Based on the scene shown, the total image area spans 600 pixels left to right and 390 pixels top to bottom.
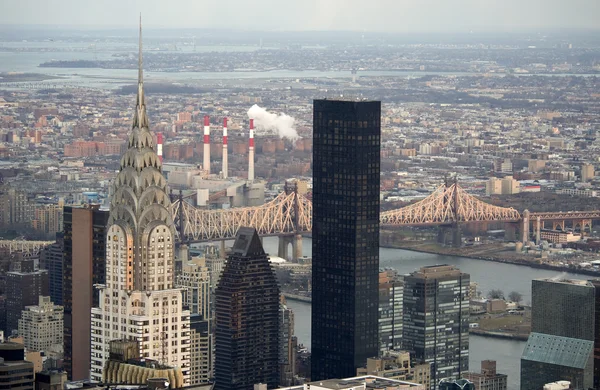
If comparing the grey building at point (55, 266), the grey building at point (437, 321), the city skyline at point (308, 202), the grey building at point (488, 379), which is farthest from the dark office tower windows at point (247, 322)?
the grey building at point (488, 379)

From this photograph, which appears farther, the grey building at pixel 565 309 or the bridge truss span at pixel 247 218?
the bridge truss span at pixel 247 218

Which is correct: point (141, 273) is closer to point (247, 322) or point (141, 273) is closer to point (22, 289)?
point (247, 322)

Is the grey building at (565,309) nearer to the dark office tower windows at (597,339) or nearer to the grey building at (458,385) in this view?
the dark office tower windows at (597,339)

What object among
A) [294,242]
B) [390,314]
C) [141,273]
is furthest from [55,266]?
[141,273]

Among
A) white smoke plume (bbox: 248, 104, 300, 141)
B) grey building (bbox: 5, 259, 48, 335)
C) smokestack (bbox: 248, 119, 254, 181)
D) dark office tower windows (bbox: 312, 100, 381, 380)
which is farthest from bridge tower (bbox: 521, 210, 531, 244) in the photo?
dark office tower windows (bbox: 312, 100, 381, 380)

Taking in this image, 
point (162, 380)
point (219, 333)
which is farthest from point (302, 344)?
point (162, 380)

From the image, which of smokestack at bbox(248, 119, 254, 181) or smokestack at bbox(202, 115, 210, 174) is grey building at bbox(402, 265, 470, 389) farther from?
smokestack at bbox(202, 115, 210, 174)
